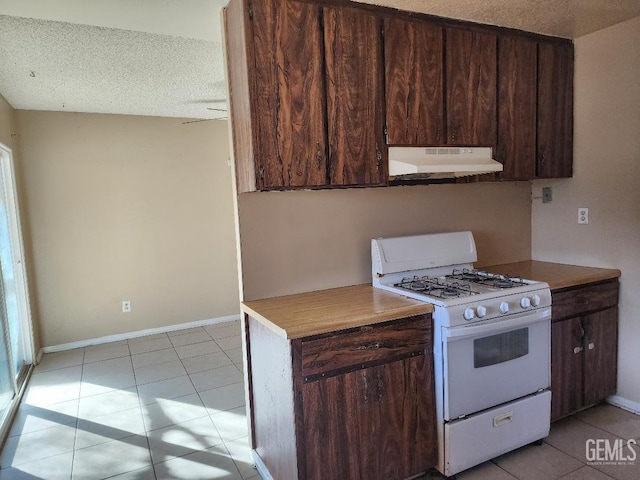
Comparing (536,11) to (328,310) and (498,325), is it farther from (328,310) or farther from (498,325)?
(328,310)

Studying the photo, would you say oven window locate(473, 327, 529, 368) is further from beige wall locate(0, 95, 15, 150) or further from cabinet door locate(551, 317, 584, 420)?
beige wall locate(0, 95, 15, 150)

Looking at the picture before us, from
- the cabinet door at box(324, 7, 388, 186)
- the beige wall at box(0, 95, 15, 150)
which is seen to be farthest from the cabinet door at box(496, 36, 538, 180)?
the beige wall at box(0, 95, 15, 150)

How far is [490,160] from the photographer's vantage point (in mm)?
2537

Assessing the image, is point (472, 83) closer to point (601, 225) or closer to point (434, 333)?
point (601, 225)

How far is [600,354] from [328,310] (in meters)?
1.83

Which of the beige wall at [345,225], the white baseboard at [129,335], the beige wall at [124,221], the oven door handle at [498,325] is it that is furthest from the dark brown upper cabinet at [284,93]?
the white baseboard at [129,335]

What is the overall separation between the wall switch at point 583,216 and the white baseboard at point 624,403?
3.70 feet

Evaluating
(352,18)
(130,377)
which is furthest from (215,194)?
(352,18)

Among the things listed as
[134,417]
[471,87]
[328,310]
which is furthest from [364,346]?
[134,417]

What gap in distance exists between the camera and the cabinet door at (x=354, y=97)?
2.10m

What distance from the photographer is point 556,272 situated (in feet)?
8.79

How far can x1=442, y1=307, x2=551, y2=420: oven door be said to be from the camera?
6.64 ft

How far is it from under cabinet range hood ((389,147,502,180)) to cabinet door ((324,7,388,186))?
0.08 m

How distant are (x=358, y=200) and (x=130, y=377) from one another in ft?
8.24
